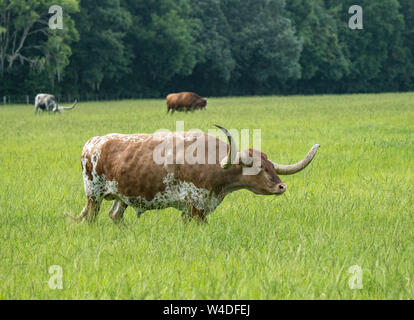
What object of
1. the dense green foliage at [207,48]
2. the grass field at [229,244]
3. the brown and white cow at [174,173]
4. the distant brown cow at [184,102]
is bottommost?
the grass field at [229,244]

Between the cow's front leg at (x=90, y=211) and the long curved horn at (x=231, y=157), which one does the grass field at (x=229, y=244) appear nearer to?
the cow's front leg at (x=90, y=211)

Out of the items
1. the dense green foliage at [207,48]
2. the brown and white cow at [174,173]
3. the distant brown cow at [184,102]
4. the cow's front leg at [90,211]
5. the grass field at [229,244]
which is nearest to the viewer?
the grass field at [229,244]

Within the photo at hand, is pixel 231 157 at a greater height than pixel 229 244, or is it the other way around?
pixel 231 157

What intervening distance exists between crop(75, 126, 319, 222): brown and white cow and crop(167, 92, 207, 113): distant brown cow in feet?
80.8

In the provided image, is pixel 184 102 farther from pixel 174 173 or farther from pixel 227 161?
pixel 227 161

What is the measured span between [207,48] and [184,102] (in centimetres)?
3225

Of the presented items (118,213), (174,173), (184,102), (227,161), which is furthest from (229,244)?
(184,102)

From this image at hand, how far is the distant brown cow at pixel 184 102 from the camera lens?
30.9 metres

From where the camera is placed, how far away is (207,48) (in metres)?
62.4

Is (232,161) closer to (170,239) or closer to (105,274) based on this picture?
(170,239)

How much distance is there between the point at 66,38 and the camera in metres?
47.6

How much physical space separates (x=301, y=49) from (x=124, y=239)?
6323 centimetres

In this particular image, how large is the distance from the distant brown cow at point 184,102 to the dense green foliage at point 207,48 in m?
18.5

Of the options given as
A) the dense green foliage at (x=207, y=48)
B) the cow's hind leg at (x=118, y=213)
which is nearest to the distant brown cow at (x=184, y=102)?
the dense green foliage at (x=207, y=48)
